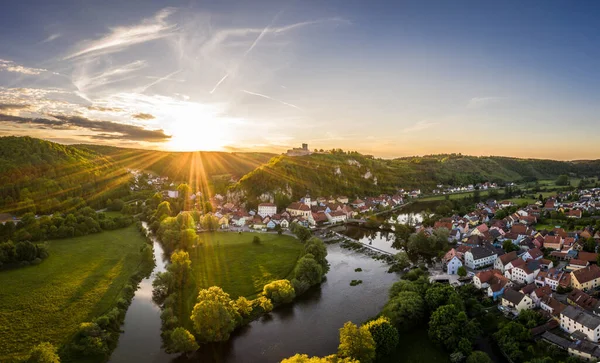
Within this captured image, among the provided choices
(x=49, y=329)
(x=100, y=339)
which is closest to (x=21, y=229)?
(x=49, y=329)

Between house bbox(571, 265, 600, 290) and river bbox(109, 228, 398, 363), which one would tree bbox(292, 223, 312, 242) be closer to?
river bbox(109, 228, 398, 363)

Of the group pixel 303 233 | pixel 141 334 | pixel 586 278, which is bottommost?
pixel 141 334

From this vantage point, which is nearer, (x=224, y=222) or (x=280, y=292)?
(x=280, y=292)

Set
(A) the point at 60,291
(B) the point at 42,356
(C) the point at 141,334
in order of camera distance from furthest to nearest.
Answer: (A) the point at 60,291, (C) the point at 141,334, (B) the point at 42,356

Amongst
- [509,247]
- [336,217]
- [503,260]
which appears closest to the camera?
[503,260]

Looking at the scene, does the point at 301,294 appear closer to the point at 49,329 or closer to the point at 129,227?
the point at 49,329

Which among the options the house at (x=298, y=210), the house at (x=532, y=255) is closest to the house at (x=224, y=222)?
the house at (x=298, y=210)

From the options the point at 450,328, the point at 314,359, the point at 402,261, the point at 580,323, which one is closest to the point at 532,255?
the point at 402,261

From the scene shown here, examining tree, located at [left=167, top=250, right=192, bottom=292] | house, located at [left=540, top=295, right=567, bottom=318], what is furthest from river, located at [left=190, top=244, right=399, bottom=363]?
house, located at [left=540, top=295, right=567, bottom=318]

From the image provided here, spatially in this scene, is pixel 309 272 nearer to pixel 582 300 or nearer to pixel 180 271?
pixel 180 271
